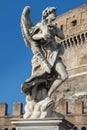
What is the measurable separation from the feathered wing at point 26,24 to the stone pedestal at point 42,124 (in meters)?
1.03

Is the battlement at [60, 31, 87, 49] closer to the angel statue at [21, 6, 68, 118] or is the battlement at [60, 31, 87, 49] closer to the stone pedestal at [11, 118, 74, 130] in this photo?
the angel statue at [21, 6, 68, 118]

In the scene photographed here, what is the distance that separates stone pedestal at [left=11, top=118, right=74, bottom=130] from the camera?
5454mm

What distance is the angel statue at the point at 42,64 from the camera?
19.2 ft

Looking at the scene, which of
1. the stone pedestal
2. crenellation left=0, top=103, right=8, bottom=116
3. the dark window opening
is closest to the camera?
the stone pedestal

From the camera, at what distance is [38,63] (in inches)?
236

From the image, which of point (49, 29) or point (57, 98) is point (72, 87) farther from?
point (49, 29)

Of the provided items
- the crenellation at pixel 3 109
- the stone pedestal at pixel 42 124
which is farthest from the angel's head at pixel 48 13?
the crenellation at pixel 3 109

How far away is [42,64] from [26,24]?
0.58 m

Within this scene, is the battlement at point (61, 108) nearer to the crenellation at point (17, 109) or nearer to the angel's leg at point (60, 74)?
the crenellation at point (17, 109)

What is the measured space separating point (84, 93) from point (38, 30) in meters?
37.4

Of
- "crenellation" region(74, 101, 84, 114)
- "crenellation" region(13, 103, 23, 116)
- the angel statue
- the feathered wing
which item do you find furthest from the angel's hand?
"crenellation" region(13, 103, 23, 116)

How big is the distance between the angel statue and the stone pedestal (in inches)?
7.5

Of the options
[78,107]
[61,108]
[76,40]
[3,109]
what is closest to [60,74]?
[61,108]

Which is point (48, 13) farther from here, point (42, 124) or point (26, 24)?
point (42, 124)
